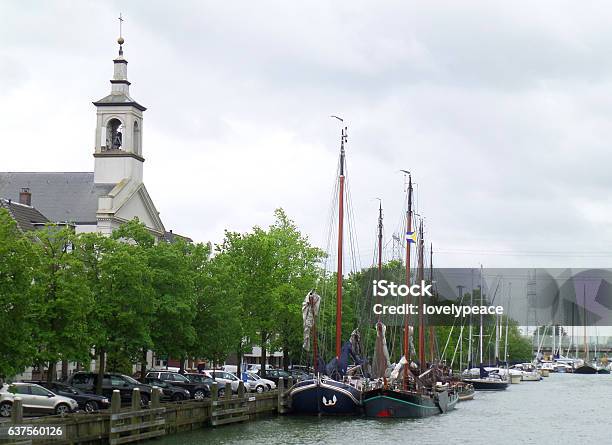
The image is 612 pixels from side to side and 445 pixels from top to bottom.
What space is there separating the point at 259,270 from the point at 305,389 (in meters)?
26.7

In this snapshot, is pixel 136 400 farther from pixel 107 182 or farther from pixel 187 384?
pixel 107 182

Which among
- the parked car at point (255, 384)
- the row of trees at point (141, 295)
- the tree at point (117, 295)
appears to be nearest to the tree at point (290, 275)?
the row of trees at point (141, 295)

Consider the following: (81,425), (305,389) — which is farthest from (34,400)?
(305,389)

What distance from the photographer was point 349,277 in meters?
130

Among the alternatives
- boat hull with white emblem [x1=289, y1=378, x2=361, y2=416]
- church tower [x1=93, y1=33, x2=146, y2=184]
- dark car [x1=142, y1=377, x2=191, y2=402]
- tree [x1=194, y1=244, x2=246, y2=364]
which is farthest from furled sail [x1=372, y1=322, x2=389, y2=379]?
church tower [x1=93, y1=33, x2=146, y2=184]

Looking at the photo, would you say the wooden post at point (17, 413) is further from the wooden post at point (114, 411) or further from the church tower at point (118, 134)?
the church tower at point (118, 134)

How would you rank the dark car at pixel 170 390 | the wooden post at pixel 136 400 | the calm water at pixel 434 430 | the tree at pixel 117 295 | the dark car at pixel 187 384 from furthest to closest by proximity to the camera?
the dark car at pixel 187 384 → the dark car at pixel 170 390 → the tree at pixel 117 295 → the calm water at pixel 434 430 → the wooden post at pixel 136 400

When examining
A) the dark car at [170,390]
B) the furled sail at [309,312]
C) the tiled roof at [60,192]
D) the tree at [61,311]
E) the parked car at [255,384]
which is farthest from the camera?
the tiled roof at [60,192]

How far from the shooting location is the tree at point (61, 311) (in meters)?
48.8

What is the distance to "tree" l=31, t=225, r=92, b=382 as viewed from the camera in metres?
48.8

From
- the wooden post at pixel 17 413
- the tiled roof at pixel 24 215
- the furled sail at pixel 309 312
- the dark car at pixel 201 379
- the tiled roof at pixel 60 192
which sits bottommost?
the wooden post at pixel 17 413

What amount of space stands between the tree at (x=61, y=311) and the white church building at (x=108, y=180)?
128 ft

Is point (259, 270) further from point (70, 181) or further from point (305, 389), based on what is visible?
point (305, 389)

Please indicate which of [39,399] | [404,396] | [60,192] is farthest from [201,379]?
[60,192]
